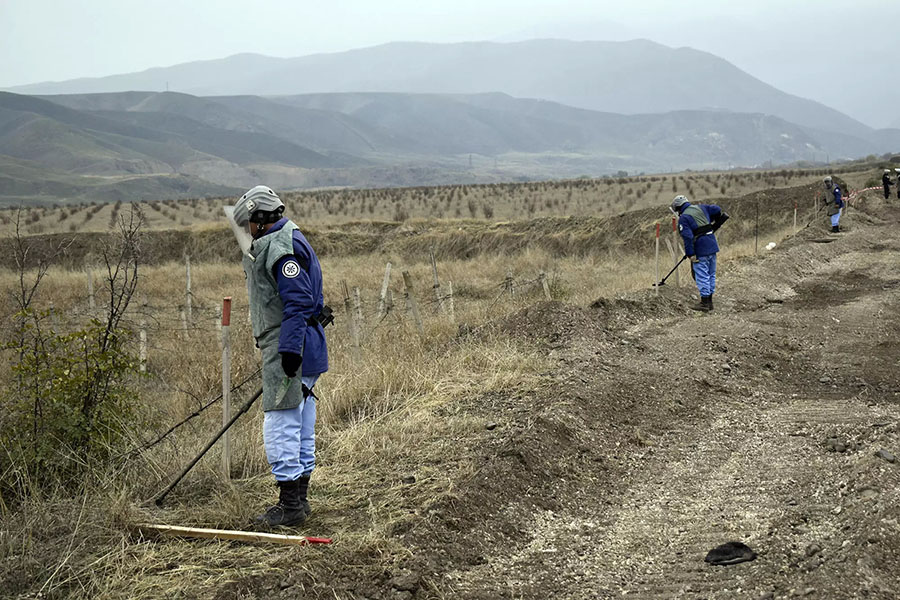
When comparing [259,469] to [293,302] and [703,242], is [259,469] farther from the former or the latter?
[703,242]

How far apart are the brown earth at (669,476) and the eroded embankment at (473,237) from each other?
61.9 feet

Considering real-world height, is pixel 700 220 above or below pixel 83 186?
below

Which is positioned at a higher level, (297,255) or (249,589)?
(297,255)

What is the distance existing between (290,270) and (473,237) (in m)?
28.6

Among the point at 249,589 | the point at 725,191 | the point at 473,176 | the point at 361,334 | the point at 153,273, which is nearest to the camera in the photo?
the point at 249,589

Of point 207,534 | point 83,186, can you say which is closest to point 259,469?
point 207,534

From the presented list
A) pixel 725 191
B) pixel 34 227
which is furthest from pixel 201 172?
pixel 725 191

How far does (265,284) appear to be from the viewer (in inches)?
213

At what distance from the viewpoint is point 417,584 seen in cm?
456

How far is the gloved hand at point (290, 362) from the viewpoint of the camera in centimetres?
510

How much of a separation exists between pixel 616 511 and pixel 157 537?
308cm

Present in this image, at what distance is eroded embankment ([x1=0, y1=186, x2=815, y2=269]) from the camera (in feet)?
100

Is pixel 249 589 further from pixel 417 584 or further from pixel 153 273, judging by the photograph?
pixel 153 273

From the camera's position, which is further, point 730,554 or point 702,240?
point 702,240
